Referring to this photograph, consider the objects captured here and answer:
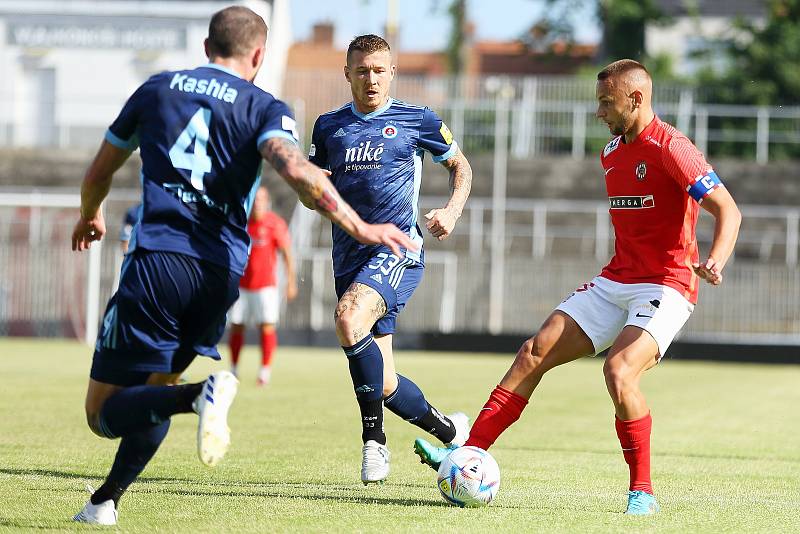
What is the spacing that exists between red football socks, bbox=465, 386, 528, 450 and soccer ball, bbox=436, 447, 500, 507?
1.07 feet

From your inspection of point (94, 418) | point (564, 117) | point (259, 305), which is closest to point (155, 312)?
point (94, 418)

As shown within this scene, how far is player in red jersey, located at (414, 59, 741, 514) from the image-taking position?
21.9 ft

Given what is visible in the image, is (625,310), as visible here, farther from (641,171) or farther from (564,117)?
(564,117)

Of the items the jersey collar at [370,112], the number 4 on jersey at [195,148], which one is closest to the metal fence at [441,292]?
the jersey collar at [370,112]

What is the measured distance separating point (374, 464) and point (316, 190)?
2234 mm

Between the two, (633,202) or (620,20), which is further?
(620,20)

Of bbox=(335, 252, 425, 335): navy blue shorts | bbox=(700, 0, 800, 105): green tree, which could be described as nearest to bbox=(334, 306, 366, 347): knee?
bbox=(335, 252, 425, 335): navy blue shorts

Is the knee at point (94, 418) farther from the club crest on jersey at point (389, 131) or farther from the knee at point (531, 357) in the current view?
the club crest on jersey at point (389, 131)

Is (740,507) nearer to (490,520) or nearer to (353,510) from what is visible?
(490,520)

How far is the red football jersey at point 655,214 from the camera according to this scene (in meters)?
6.89

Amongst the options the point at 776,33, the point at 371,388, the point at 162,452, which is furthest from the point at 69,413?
A: the point at 776,33

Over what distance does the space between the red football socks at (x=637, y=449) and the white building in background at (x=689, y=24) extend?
47.0m

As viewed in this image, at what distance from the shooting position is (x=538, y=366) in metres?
7.09

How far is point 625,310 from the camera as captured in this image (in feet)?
23.1
